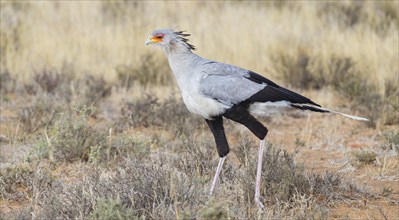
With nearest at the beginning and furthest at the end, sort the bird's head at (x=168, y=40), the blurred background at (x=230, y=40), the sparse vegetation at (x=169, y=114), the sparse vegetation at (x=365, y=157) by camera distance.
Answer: the sparse vegetation at (x=169, y=114), the bird's head at (x=168, y=40), the sparse vegetation at (x=365, y=157), the blurred background at (x=230, y=40)

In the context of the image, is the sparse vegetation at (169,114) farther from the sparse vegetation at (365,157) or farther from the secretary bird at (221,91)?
the secretary bird at (221,91)

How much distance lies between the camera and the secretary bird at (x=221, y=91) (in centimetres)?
470

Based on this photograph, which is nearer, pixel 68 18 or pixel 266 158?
pixel 266 158

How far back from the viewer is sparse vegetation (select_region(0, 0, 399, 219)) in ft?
14.9

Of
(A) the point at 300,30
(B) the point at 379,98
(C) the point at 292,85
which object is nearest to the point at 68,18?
(A) the point at 300,30

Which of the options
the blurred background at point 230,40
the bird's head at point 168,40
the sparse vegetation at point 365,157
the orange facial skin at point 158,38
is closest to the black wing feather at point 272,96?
the bird's head at point 168,40

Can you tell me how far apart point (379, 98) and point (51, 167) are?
4271 mm

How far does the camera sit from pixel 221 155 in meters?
5.13

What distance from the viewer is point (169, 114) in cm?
789

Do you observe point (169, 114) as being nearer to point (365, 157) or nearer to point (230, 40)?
point (365, 157)

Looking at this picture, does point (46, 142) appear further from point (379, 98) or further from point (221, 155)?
point (379, 98)

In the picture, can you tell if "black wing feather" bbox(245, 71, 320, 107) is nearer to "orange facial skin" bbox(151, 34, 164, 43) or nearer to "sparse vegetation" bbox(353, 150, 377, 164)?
"orange facial skin" bbox(151, 34, 164, 43)

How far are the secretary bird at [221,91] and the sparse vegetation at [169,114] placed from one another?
18.1 inches

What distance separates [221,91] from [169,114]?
10.6 feet
